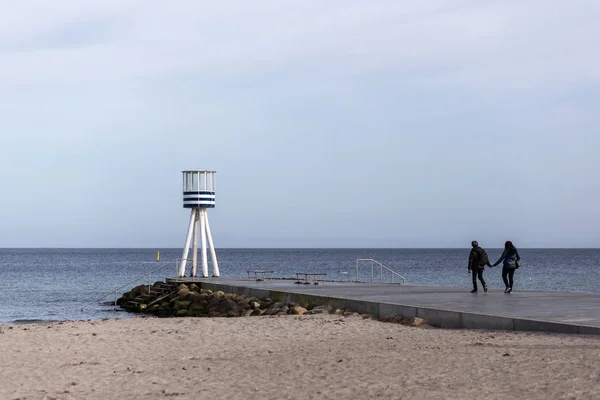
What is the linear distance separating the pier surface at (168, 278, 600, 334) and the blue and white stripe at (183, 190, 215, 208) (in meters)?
13.7

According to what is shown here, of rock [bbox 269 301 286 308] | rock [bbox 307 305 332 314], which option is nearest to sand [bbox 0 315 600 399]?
rock [bbox 307 305 332 314]

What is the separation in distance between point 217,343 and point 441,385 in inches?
263

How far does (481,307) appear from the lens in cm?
1900

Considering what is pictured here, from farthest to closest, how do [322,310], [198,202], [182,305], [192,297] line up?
[198,202] < [192,297] < [182,305] < [322,310]

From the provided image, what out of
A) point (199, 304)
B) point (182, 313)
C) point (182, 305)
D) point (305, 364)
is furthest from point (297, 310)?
point (182, 305)

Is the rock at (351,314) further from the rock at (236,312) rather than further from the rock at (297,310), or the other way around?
the rock at (236,312)

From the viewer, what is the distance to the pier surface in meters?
15.7

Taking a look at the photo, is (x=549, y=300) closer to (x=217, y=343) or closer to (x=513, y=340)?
(x=513, y=340)

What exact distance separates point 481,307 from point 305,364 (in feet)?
24.6

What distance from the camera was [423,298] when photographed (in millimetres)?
22562

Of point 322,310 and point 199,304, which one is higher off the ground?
point 322,310

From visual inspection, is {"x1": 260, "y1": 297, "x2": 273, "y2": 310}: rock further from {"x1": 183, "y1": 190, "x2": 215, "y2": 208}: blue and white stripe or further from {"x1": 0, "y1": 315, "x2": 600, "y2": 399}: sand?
A: {"x1": 183, "y1": 190, "x2": 215, "y2": 208}: blue and white stripe

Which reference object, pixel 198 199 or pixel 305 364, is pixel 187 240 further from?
pixel 305 364

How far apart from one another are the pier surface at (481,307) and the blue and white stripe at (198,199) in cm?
1372
